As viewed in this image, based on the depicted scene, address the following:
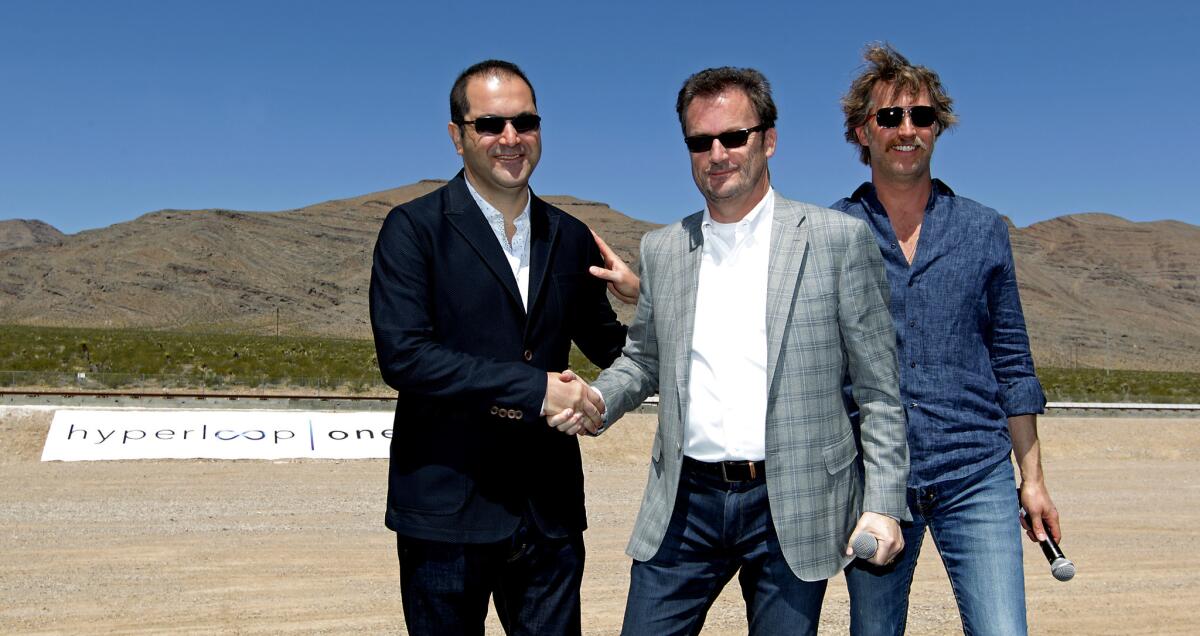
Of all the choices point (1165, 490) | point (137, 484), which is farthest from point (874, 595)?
point (1165, 490)

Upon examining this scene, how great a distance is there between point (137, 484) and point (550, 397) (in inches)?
519

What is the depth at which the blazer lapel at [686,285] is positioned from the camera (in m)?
3.35

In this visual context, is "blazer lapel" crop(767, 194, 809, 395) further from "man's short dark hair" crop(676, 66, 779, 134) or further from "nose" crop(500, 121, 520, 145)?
"nose" crop(500, 121, 520, 145)

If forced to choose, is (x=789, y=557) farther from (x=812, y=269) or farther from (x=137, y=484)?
(x=137, y=484)

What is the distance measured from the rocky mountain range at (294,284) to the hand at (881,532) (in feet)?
307

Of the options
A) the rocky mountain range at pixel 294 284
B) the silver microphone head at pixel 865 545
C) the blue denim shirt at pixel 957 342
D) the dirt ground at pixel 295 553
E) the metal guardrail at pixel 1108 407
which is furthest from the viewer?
the rocky mountain range at pixel 294 284

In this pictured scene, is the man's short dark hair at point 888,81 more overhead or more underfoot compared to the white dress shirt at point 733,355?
more overhead

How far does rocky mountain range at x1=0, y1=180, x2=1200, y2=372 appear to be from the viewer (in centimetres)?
9975

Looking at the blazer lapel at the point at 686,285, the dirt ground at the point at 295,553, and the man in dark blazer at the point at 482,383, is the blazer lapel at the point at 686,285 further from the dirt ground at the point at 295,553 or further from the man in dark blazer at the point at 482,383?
the dirt ground at the point at 295,553

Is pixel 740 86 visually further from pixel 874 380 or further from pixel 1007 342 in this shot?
pixel 1007 342

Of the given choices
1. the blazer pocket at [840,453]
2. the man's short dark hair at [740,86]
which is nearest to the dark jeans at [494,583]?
the blazer pocket at [840,453]

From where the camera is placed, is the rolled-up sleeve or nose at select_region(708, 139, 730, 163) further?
the rolled-up sleeve

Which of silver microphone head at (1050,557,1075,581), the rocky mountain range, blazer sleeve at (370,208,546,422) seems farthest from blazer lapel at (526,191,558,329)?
the rocky mountain range

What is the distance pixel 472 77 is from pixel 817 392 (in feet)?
5.60
